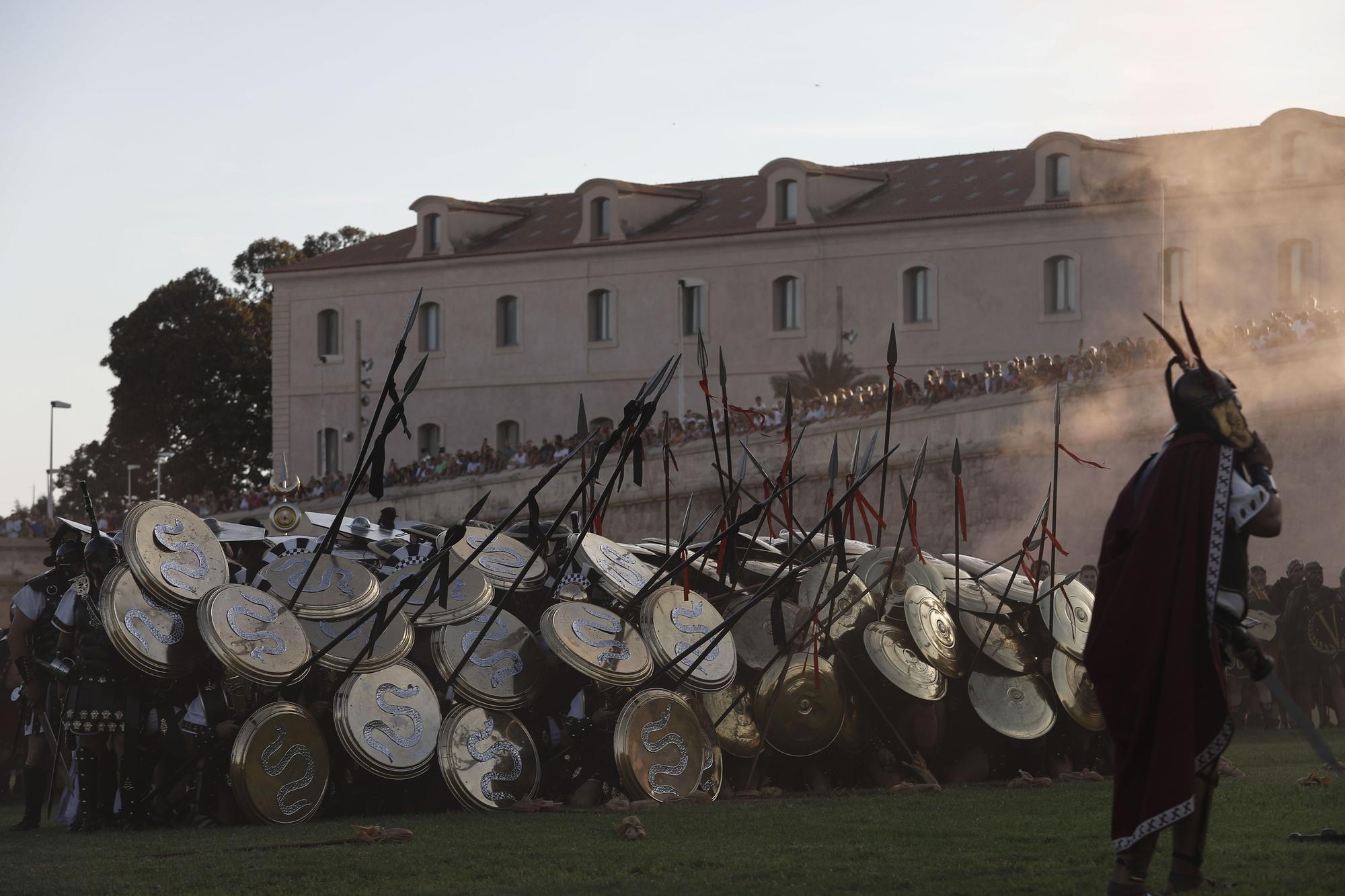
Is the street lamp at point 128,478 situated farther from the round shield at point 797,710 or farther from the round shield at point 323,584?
the round shield at point 797,710

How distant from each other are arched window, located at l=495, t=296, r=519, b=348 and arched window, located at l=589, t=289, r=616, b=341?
248 cm

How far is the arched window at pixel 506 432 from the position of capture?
51.7m

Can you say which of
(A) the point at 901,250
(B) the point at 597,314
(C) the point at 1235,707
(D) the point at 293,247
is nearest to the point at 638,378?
(B) the point at 597,314

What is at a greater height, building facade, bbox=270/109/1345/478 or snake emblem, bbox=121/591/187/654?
building facade, bbox=270/109/1345/478

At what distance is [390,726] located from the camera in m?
11.3

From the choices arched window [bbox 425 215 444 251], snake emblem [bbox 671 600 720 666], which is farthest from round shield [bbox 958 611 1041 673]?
arched window [bbox 425 215 444 251]

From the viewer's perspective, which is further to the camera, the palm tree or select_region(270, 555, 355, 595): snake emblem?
the palm tree

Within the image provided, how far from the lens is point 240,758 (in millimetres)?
10695

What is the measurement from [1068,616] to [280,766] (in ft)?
20.6

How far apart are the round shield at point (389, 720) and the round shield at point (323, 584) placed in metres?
0.59

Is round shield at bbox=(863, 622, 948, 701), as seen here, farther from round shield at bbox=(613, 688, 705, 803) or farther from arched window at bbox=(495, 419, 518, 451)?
Answer: arched window at bbox=(495, 419, 518, 451)

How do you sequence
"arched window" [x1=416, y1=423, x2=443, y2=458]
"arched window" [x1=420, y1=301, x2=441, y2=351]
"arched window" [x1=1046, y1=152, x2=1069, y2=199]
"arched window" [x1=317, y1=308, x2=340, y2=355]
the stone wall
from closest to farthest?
the stone wall, "arched window" [x1=1046, y1=152, x2=1069, y2=199], "arched window" [x1=416, y1=423, x2=443, y2=458], "arched window" [x1=420, y1=301, x2=441, y2=351], "arched window" [x1=317, y1=308, x2=340, y2=355]

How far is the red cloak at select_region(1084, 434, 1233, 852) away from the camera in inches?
272

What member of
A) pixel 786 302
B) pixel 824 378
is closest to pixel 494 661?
pixel 824 378
